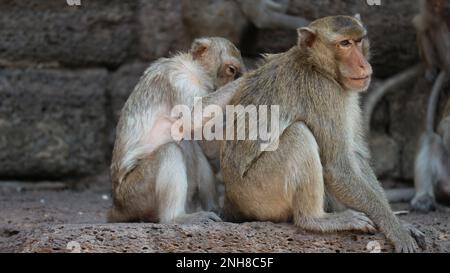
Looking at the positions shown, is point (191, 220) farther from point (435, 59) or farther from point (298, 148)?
point (435, 59)

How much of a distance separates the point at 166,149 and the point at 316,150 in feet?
4.19

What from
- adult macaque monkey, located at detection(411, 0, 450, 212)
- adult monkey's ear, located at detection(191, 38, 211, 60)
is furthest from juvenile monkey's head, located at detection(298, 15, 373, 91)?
adult macaque monkey, located at detection(411, 0, 450, 212)

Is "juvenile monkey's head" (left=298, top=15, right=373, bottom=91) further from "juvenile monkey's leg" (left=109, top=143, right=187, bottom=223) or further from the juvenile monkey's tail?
the juvenile monkey's tail

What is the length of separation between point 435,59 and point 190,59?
396 centimetres

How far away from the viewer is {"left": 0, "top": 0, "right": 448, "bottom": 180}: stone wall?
11906 mm

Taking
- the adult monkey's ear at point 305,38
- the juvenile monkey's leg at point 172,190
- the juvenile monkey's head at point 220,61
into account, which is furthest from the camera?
the juvenile monkey's head at point 220,61

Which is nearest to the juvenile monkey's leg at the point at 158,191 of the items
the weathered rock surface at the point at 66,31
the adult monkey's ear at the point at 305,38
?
the adult monkey's ear at the point at 305,38

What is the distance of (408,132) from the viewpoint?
40.1ft

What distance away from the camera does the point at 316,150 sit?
7.52 meters

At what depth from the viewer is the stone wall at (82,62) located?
1191 cm

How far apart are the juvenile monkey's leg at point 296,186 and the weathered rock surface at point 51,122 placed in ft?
14.9

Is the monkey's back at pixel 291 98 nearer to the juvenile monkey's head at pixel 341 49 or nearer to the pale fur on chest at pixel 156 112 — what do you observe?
the juvenile monkey's head at pixel 341 49

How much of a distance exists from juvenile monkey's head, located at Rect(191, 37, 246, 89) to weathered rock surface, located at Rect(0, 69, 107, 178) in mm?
3266

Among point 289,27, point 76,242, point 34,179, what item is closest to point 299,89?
point 76,242
